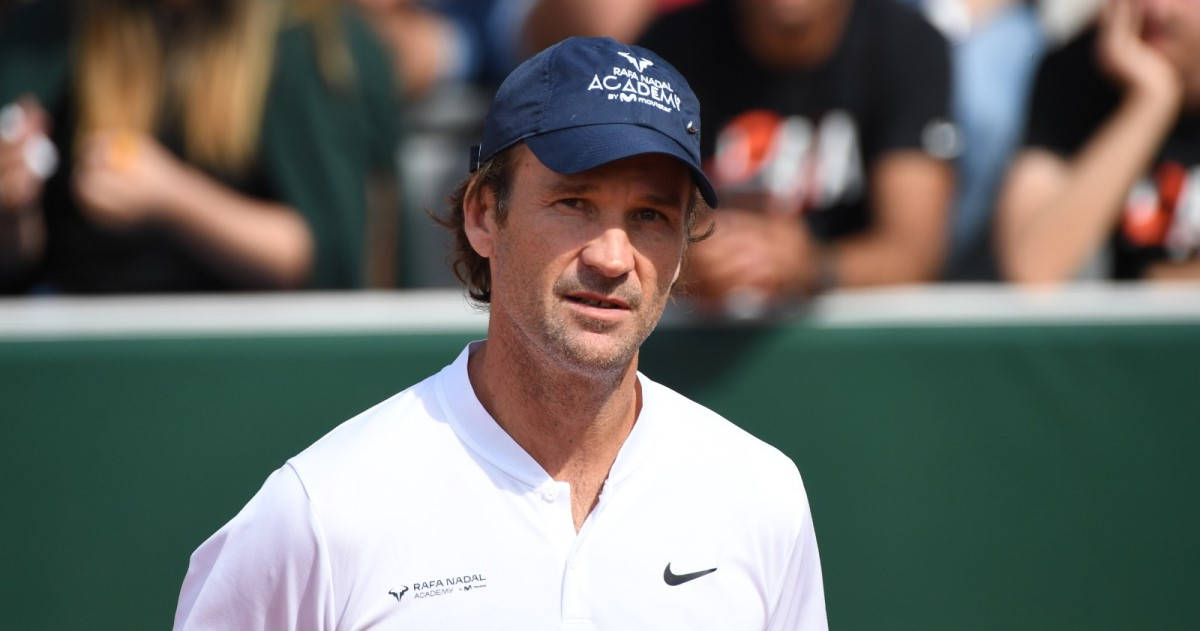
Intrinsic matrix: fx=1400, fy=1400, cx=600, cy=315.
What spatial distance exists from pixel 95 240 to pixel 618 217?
8.48 feet

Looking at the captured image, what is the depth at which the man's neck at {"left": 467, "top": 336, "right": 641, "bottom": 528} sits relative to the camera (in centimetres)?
209

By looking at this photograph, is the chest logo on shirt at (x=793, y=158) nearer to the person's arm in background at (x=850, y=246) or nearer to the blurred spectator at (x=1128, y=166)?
the person's arm in background at (x=850, y=246)

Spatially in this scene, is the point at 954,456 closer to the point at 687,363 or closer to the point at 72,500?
the point at 687,363

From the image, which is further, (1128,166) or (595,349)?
(1128,166)

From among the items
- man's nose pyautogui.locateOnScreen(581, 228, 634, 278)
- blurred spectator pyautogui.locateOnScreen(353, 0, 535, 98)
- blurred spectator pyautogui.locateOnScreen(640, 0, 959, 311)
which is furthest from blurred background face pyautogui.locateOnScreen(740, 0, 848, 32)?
man's nose pyautogui.locateOnScreen(581, 228, 634, 278)

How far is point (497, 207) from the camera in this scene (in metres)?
2.12

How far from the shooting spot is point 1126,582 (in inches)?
163

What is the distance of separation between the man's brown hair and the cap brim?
10 centimetres

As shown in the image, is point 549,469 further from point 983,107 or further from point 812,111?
point 983,107

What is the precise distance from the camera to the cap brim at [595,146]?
6.28 ft

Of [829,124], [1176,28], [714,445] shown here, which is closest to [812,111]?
[829,124]

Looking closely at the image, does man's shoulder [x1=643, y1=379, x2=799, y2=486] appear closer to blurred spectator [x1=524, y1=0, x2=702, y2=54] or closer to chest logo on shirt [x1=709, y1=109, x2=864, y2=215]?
chest logo on shirt [x1=709, y1=109, x2=864, y2=215]

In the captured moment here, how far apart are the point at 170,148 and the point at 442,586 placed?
2.52 meters

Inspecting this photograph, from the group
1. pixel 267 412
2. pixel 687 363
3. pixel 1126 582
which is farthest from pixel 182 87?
pixel 1126 582
